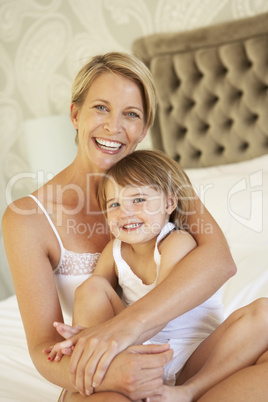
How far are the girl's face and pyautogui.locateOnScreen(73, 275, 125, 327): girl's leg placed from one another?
188 millimetres

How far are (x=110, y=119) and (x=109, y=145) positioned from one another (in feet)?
0.28

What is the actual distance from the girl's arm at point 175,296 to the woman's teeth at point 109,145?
359 millimetres

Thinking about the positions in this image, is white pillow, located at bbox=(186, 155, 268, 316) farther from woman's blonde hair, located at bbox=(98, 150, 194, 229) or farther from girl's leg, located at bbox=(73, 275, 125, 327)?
girl's leg, located at bbox=(73, 275, 125, 327)

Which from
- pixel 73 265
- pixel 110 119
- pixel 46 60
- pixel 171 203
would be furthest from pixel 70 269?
pixel 46 60

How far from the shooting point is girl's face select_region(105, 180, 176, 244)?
1.34 metres

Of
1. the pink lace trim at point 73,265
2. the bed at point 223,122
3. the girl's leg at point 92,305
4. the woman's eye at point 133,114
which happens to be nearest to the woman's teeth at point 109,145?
the woman's eye at point 133,114

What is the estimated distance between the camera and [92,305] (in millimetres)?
1170

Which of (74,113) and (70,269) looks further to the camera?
(74,113)

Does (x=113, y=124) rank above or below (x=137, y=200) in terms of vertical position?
above

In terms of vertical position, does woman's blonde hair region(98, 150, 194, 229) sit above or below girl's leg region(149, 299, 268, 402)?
above

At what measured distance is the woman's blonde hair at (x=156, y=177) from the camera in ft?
4.48

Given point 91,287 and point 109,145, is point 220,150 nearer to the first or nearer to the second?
point 109,145

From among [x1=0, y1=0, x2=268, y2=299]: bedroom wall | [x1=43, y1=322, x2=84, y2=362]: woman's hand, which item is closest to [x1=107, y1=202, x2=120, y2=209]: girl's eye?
[x1=43, y1=322, x2=84, y2=362]: woman's hand

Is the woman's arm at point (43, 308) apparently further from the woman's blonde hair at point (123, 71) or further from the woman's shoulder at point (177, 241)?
the woman's blonde hair at point (123, 71)
